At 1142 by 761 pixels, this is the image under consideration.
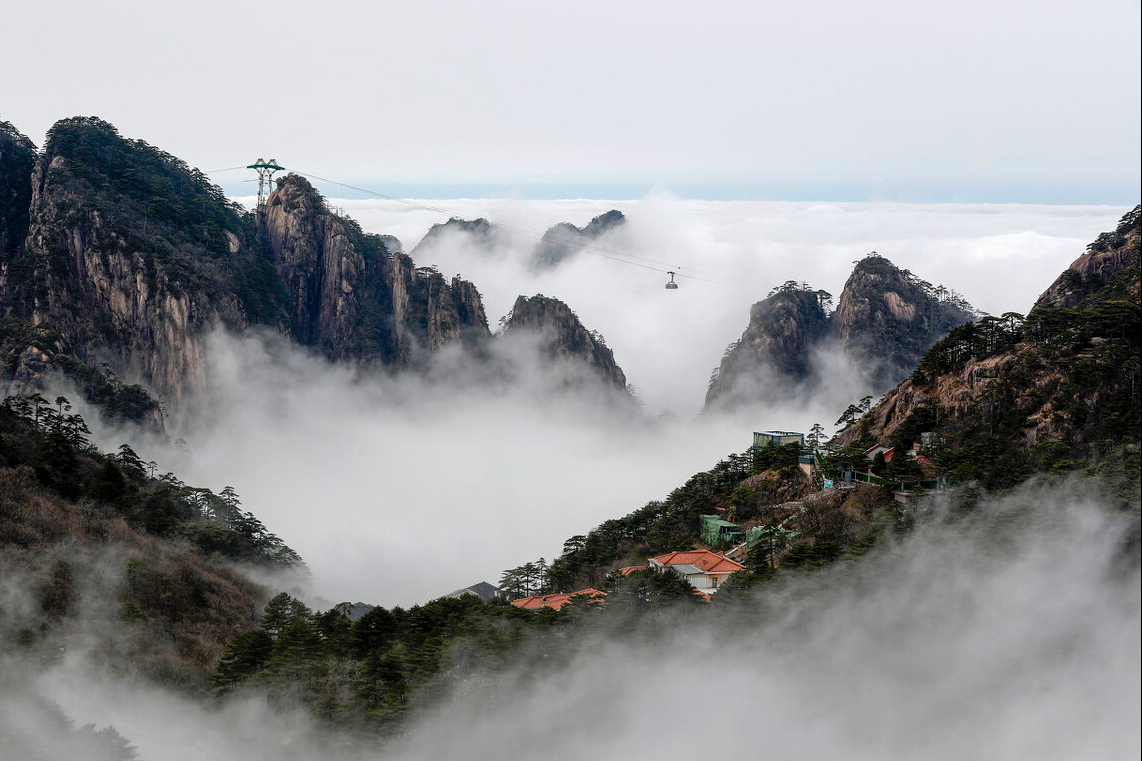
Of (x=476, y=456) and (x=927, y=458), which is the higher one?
(x=927, y=458)

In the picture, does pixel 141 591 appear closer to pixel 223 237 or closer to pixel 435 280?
pixel 223 237

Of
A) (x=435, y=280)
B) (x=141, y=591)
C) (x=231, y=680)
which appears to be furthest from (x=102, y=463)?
(x=435, y=280)

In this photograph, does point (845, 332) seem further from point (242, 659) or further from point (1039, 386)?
point (242, 659)

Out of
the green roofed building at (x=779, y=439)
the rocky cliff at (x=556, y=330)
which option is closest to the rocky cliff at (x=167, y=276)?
the rocky cliff at (x=556, y=330)

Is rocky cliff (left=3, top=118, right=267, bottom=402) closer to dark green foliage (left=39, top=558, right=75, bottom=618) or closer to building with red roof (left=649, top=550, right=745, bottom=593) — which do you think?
dark green foliage (left=39, top=558, right=75, bottom=618)

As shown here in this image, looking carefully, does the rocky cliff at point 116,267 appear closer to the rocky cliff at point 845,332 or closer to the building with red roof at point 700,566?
the rocky cliff at point 845,332

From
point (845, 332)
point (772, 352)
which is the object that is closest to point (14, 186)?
point (772, 352)
